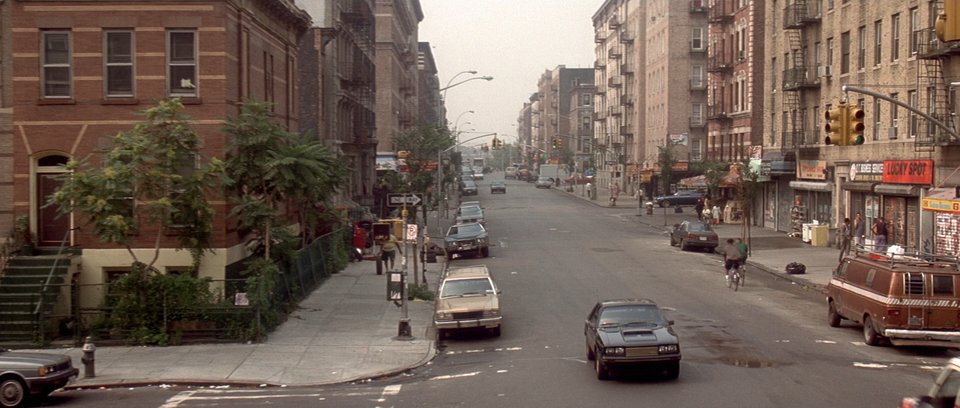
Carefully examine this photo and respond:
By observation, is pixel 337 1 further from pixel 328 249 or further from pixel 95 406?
pixel 95 406

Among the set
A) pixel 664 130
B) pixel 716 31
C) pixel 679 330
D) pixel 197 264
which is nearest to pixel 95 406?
pixel 197 264

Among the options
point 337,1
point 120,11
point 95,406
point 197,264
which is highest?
point 337,1

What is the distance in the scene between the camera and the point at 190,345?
24.6 m

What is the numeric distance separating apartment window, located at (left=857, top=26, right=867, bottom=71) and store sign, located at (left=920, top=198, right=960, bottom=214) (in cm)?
994

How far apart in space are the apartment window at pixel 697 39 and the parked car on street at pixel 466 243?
50844 millimetres

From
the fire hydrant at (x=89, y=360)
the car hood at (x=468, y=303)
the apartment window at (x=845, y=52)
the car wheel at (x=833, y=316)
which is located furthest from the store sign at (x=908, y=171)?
the fire hydrant at (x=89, y=360)

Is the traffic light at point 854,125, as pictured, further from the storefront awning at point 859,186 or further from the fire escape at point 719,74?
the fire escape at point 719,74

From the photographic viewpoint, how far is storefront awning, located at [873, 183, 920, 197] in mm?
39531

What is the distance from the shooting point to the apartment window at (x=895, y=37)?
137ft

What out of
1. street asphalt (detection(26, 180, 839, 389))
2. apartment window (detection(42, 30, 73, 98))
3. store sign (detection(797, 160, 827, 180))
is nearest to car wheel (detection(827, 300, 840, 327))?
street asphalt (detection(26, 180, 839, 389))

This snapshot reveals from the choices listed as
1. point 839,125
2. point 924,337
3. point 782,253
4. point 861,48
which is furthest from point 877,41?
point 924,337

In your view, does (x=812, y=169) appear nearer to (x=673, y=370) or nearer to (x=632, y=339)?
(x=673, y=370)

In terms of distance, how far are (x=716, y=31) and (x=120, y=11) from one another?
5272 centimetres

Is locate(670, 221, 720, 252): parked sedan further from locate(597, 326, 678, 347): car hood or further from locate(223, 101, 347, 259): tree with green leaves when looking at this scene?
locate(597, 326, 678, 347): car hood
